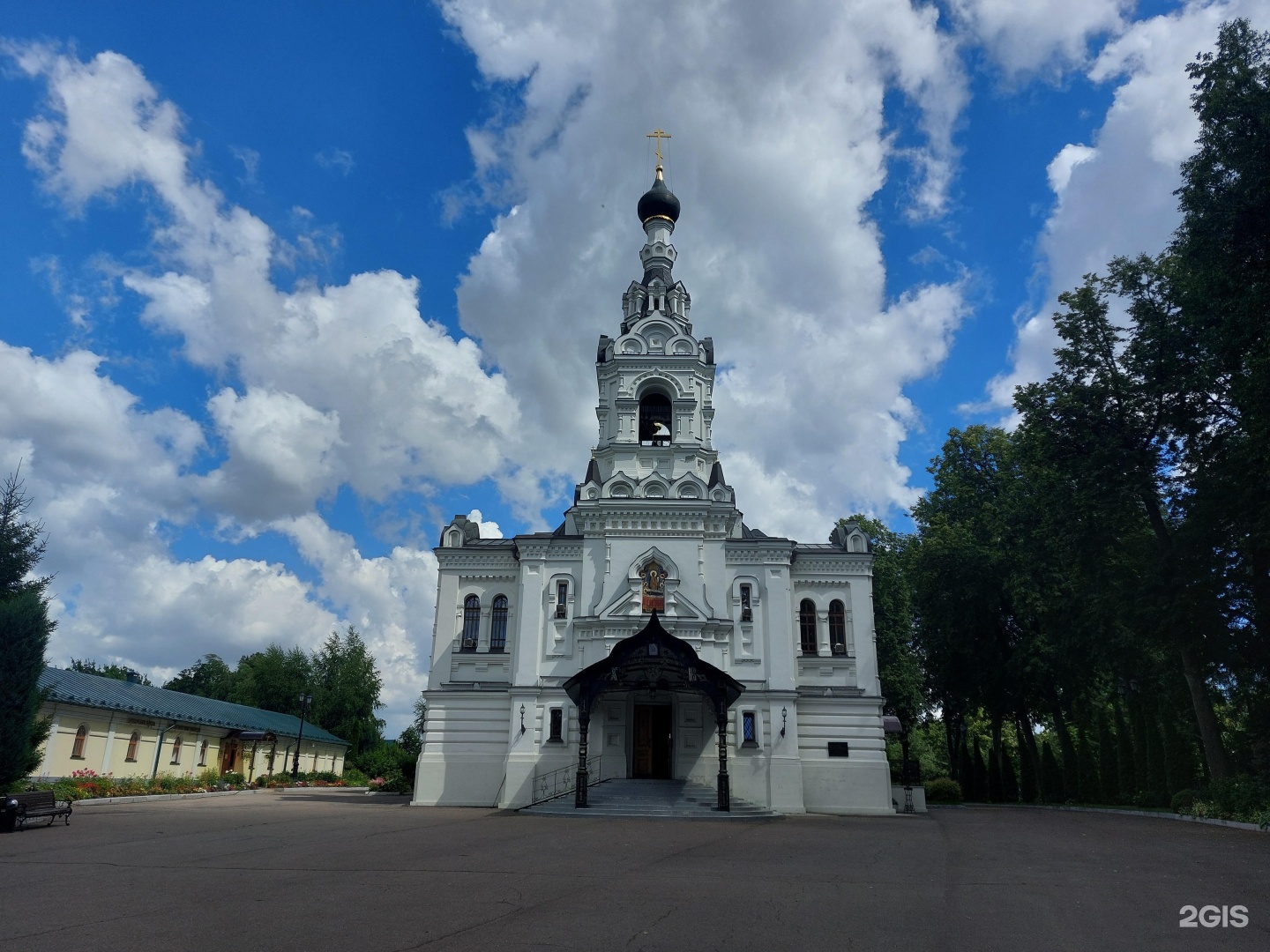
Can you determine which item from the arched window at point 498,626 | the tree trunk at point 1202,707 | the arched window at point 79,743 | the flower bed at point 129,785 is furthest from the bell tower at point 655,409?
the arched window at point 79,743

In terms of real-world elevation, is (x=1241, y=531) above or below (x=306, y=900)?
above

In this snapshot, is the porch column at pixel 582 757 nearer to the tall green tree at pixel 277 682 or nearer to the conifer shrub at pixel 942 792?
the conifer shrub at pixel 942 792

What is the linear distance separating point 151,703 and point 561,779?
61.6ft

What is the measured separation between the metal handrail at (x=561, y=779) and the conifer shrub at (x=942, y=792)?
1588cm

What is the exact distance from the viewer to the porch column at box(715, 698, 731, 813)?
67.6 ft

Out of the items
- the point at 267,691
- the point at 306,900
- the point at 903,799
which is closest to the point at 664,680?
the point at 903,799

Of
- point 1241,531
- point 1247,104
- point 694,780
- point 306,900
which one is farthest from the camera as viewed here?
point 694,780

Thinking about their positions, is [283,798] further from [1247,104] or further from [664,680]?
[1247,104]

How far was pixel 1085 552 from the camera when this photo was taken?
25156 millimetres

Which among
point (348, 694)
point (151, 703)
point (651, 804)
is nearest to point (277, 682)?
point (348, 694)

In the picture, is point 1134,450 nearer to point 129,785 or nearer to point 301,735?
point 129,785

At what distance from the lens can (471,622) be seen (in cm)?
2650

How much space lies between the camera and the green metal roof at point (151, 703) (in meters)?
27.1

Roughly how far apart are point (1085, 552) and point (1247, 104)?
1304cm
